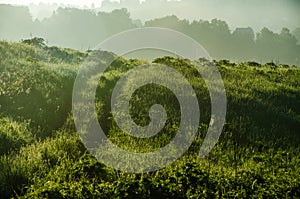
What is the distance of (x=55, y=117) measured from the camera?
12414 millimetres

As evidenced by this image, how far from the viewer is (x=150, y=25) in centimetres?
11694

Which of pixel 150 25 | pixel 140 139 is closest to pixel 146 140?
pixel 140 139

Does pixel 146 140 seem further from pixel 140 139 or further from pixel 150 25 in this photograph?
pixel 150 25

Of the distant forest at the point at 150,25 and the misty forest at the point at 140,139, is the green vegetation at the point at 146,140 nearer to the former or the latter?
the misty forest at the point at 140,139

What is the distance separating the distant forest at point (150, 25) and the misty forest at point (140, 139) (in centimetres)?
7681

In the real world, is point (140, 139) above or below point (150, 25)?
below

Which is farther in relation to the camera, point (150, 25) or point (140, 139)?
point (150, 25)

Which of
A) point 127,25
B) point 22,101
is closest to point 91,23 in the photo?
point 127,25

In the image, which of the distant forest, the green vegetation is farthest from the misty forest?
the distant forest

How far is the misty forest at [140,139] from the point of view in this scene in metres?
7.75

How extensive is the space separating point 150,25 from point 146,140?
4310 inches

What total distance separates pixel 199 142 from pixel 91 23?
374 ft

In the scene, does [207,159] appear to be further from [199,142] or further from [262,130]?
[262,130]

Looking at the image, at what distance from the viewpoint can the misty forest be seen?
25.4ft
